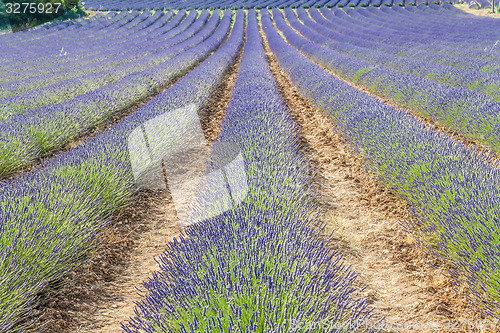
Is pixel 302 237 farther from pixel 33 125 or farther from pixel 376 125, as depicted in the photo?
pixel 33 125

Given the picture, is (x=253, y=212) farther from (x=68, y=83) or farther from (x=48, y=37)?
(x=48, y=37)

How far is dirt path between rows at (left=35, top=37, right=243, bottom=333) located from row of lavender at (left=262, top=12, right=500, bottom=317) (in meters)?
1.97

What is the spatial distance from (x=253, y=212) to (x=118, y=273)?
115cm

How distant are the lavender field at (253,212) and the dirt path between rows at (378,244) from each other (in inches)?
0.6

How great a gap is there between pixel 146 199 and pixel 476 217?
3.06 meters

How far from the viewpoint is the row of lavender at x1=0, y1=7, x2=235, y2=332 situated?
2119 mm

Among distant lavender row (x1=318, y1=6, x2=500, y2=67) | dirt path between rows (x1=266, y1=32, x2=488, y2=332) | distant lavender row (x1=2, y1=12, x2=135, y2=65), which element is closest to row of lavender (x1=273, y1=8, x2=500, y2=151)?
dirt path between rows (x1=266, y1=32, x2=488, y2=332)

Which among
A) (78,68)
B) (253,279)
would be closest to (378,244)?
(253,279)

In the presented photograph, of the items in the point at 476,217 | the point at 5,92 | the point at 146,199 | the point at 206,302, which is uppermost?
the point at 5,92

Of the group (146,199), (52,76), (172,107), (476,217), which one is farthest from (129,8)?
(476,217)

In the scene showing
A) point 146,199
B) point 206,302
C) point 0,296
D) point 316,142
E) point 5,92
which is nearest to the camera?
point 206,302

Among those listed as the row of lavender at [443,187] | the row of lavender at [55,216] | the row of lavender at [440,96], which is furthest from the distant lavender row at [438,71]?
the row of lavender at [55,216]

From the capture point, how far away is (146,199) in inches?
159

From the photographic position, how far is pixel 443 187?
2.88 metres
